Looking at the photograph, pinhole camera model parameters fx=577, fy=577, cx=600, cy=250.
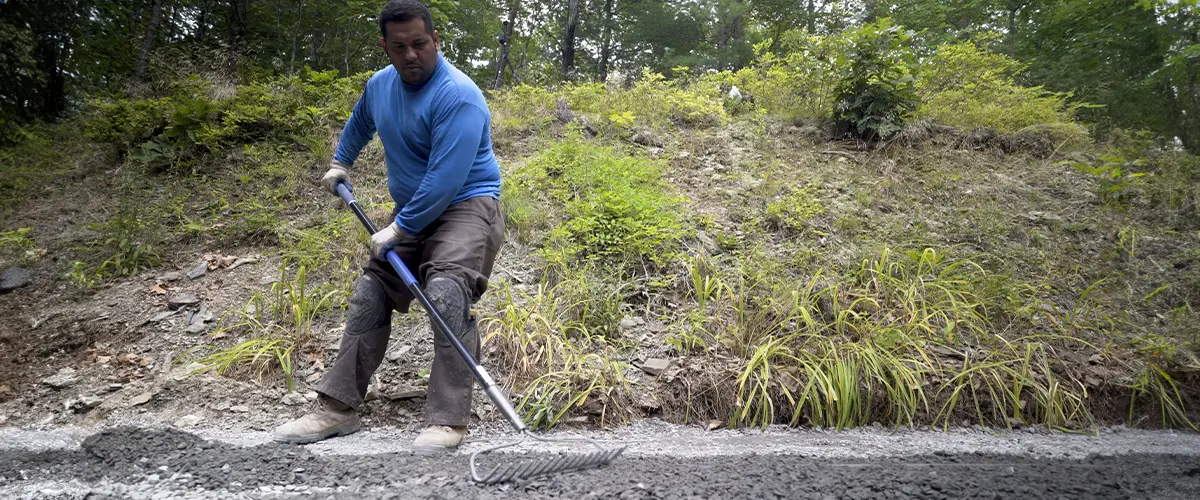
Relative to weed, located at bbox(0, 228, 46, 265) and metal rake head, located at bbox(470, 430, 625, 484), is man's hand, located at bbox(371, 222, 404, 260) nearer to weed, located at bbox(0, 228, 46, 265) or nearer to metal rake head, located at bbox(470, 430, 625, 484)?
metal rake head, located at bbox(470, 430, 625, 484)

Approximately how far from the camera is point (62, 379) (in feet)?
10.1

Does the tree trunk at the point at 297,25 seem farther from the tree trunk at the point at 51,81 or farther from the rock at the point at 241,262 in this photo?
the rock at the point at 241,262

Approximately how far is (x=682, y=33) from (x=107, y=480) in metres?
12.7

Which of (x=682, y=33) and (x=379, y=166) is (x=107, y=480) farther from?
(x=682, y=33)

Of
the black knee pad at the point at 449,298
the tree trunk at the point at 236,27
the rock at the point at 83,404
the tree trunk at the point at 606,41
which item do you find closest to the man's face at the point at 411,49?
the black knee pad at the point at 449,298

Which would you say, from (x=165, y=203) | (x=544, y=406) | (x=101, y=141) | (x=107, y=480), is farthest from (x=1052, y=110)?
(x=101, y=141)

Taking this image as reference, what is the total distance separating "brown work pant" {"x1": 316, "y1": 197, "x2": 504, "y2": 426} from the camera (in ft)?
7.61

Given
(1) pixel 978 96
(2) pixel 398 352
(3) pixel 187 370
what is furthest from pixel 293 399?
(1) pixel 978 96

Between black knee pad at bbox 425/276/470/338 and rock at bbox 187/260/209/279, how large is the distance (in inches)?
105

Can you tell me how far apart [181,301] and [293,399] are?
144cm

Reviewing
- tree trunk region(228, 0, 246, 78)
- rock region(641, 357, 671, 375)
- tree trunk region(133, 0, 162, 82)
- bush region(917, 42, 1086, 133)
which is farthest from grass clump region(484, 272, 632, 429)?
tree trunk region(133, 0, 162, 82)

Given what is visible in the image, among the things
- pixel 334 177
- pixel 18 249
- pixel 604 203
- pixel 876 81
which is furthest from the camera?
pixel 876 81

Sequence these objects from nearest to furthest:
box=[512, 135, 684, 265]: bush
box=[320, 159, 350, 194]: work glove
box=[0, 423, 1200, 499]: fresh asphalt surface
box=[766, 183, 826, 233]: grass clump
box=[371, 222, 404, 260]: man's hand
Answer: box=[0, 423, 1200, 499]: fresh asphalt surface → box=[371, 222, 404, 260]: man's hand → box=[320, 159, 350, 194]: work glove → box=[512, 135, 684, 265]: bush → box=[766, 183, 826, 233]: grass clump

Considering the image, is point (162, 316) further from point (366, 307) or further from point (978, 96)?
point (978, 96)
